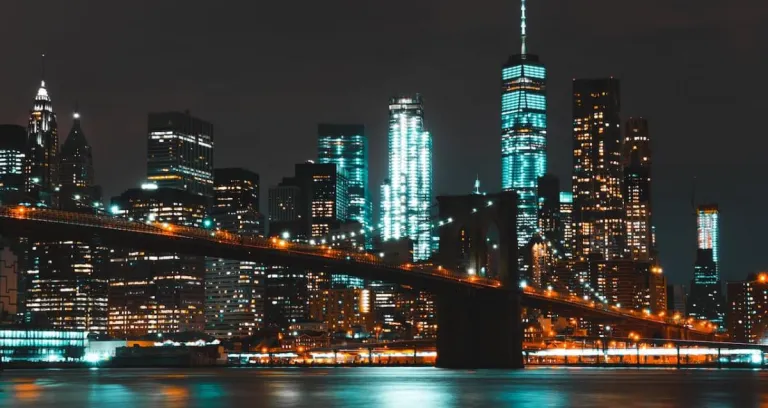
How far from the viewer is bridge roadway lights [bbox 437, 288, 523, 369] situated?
90.8 metres

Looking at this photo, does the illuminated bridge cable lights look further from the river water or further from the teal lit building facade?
the teal lit building facade

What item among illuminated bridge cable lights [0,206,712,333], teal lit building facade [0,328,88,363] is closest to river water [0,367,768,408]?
illuminated bridge cable lights [0,206,712,333]

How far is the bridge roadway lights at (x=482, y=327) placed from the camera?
9081cm

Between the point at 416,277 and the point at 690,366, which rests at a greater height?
the point at 416,277

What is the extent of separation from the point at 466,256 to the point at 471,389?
53535 mm

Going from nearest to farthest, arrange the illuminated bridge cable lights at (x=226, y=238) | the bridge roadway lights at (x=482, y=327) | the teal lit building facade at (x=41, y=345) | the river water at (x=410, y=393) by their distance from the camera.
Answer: the river water at (x=410, y=393), the illuminated bridge cable lights at (x=226, y=238), the bridge roadway lights at (x=482, y=327), the teal lit building facade at (x=41, y=345)

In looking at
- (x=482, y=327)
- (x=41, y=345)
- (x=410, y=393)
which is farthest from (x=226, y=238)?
(x=41, y=345)

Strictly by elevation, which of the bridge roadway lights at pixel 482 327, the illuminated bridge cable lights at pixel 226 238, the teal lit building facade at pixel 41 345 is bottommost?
the teal lit building facade at pixel 41 345

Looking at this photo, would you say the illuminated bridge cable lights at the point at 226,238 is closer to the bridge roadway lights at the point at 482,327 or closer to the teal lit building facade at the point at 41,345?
the bridge roadway lights at the point at 482,327

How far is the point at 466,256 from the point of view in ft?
368

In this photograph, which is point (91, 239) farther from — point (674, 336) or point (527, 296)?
point (674, 336)

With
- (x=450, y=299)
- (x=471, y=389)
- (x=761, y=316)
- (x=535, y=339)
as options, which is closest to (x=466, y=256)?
(x=450, y=299)

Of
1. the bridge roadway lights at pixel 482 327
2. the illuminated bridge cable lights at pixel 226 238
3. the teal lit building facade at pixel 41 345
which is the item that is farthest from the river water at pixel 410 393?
the teal lit building facade at pixel 41 345

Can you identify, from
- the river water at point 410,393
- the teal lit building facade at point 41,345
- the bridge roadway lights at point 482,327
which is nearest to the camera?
the river water at point 410,393
